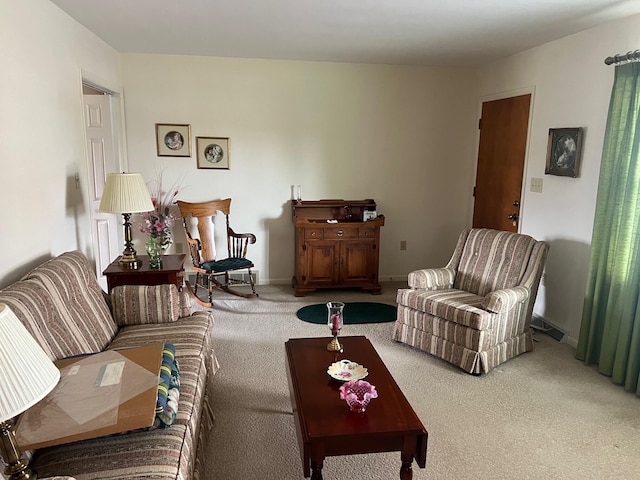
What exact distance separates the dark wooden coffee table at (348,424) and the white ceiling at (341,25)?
2.35 m

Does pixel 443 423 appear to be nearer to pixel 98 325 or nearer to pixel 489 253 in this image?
pixel 489 253

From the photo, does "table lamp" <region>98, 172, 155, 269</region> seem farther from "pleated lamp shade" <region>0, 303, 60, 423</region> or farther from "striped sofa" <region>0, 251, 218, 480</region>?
"pleated lamp shade" <region>0, 303, 60, 423</region>

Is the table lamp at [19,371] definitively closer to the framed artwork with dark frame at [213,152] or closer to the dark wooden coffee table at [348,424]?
the dark wooden coffee table at [348,424]

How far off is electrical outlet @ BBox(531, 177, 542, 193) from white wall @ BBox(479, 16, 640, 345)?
0.13 ft

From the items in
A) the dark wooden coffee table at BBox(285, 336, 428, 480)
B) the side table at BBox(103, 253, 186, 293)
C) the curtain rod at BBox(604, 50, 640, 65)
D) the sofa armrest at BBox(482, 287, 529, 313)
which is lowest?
the dark wooden coffee table at BBox(285, 336, 428, 480)

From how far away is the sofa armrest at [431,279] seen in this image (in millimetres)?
3607

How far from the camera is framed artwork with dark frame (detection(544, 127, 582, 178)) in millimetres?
3520

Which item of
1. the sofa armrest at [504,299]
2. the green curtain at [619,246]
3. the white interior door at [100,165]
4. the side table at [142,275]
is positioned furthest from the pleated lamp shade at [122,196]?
the green curtain at [619,246]

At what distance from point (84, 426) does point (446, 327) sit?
238 cm

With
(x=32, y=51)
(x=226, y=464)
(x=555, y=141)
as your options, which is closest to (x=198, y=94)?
(x=32, y=51)

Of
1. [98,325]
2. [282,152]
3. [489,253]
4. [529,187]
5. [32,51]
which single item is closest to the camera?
[98,325]

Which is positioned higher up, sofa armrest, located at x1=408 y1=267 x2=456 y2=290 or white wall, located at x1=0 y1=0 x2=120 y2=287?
white wall, located at x1=0 y1=0 x2=120 y2=287

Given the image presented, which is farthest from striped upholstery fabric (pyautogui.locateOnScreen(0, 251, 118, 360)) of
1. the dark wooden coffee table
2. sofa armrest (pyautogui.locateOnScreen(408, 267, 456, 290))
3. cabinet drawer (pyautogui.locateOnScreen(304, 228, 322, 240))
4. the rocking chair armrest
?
cabinet drawer (pyautogui.locateOnScreen(304, 228, 322, 240))

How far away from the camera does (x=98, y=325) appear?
2.49 m
